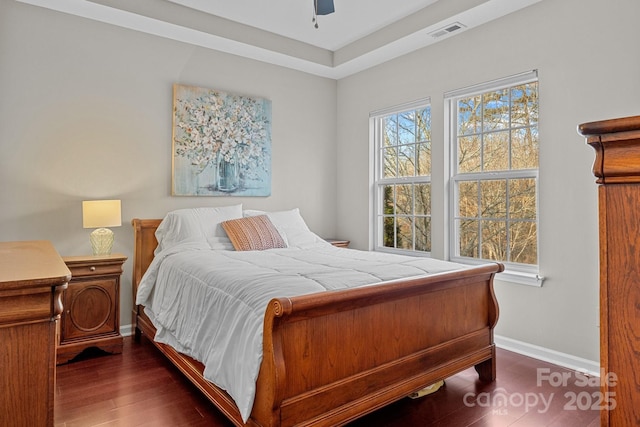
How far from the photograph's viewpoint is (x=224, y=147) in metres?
3.97

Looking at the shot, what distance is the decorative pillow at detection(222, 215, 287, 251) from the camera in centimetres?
334

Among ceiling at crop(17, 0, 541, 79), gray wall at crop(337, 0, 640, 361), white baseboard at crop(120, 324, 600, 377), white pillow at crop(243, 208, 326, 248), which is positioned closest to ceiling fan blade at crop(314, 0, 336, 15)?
ceiling at crop(17, 0, 541, 79)

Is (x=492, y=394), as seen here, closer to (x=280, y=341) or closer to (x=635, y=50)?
(x=280, y=341)

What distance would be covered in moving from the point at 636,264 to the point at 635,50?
2.78 meters

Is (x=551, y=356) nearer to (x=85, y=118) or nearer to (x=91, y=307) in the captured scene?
(x=91, y=307)

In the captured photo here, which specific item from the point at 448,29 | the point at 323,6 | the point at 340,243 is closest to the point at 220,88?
the point at 323,6

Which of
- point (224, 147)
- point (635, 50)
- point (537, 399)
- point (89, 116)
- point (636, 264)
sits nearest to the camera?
point (636, 264)

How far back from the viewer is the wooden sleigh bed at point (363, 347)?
165 centimetres

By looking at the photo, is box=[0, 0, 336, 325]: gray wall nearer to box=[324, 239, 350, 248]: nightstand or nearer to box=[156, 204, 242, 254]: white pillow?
box=[156, 204, 242, 254]: white pillow

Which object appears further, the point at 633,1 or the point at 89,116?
the point at 89,116

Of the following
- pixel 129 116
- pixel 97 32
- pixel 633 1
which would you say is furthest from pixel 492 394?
pixel 97 32

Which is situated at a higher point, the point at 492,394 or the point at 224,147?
the point at 224,147

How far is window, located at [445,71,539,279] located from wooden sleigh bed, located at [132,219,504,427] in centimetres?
82

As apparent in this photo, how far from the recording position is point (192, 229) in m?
3.37
